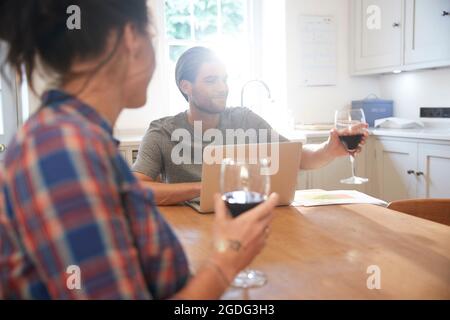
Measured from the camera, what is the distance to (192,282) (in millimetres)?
631

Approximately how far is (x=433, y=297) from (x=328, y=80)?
3407mm

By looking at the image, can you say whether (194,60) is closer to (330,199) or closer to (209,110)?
(209,110)

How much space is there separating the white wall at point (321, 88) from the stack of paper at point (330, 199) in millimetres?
2380

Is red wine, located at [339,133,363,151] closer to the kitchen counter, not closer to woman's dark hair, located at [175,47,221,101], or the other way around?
woman's dark hair, located at [175,47,221,101]

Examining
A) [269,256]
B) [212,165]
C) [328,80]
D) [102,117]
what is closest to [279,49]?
[328,80]

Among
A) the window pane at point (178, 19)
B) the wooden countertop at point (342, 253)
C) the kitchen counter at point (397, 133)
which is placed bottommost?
the wooden countertop at point (342, 253)

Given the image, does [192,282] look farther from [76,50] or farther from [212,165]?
[212,165]

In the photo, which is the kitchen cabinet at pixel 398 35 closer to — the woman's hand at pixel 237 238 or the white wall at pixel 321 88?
the white wall at pixel 321 88

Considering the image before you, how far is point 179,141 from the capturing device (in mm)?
1890

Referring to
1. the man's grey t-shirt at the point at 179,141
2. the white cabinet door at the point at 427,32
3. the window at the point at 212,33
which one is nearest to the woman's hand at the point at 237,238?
the man's grey t-shirt at the point at 179,141

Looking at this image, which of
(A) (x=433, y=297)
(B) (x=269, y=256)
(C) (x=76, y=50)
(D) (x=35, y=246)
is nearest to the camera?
(D) (x=35, y=246)

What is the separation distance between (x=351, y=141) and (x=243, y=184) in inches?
36.1

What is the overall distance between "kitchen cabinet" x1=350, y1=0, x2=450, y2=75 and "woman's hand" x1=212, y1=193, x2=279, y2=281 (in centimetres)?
287

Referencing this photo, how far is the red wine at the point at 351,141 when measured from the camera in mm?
1558
